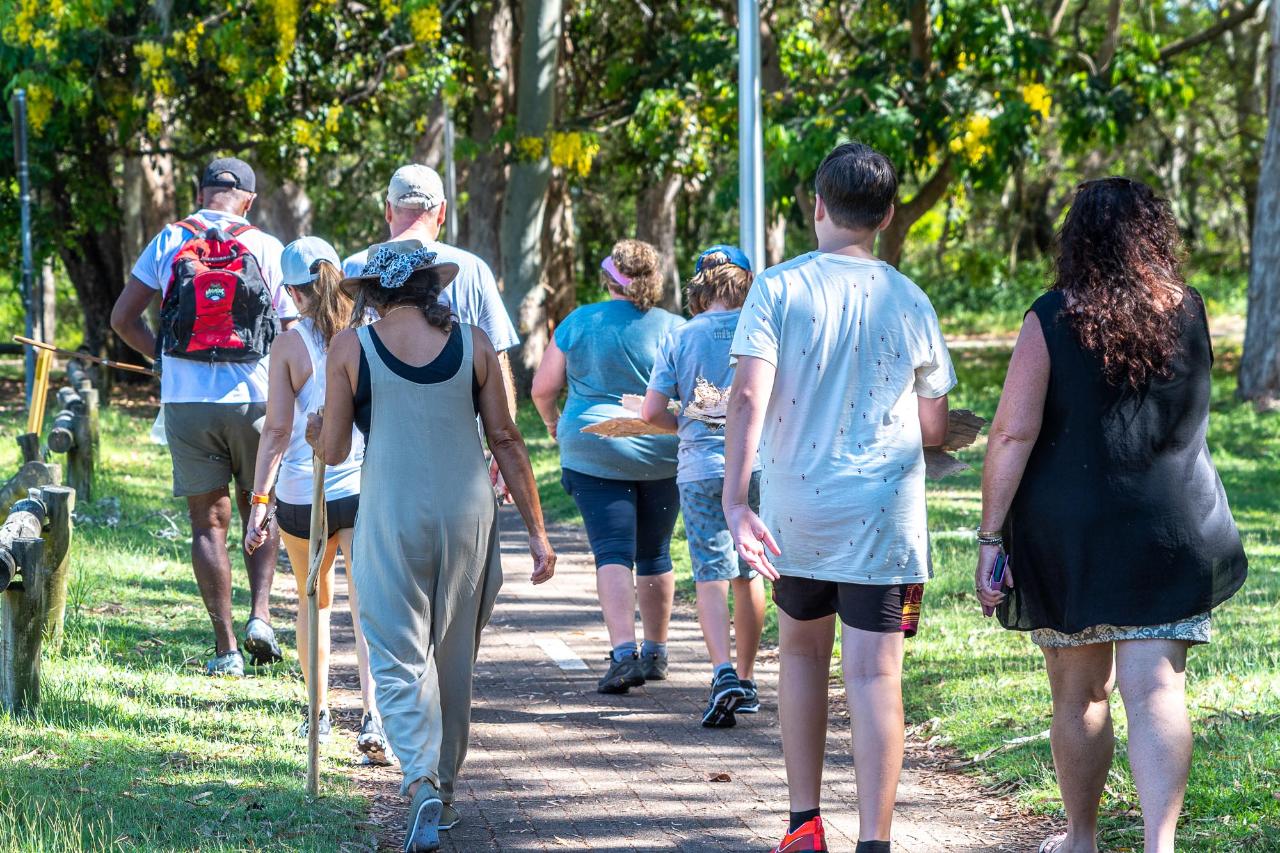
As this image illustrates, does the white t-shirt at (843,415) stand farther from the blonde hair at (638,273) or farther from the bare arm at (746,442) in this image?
the blonde hair at (638,273)

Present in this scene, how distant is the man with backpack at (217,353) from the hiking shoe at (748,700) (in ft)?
7.18

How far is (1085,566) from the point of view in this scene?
13.4 ft

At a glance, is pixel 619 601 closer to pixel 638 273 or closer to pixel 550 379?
pixel 550 379

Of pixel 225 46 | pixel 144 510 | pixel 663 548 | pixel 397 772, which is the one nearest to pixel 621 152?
pixel 225 46

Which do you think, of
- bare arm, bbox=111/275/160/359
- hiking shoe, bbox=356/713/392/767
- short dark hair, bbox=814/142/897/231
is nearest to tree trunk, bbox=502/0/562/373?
bare arm, bbox=111/275/160/359

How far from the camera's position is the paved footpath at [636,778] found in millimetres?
4949

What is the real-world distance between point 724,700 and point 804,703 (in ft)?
5.80

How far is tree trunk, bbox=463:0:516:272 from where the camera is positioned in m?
21.3

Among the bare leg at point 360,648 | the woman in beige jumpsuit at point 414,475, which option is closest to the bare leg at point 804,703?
the woman in beige jumpsuit at point 414,475

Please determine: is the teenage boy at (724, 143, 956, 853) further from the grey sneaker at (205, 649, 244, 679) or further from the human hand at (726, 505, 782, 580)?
the grey sneaker at (205, 649, 244, 679)

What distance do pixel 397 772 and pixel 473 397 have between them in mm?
1643

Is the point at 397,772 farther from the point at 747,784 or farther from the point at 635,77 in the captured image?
the point at 635,77

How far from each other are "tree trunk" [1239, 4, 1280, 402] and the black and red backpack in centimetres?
1513

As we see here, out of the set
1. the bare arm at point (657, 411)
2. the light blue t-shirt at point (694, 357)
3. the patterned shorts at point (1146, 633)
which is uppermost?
the light blue t-shirt at point (694, 357)
